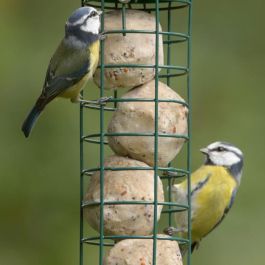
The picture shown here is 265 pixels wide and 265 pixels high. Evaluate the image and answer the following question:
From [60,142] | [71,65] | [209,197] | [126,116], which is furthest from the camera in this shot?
[60,142]

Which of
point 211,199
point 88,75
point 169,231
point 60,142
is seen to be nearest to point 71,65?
point 88,75

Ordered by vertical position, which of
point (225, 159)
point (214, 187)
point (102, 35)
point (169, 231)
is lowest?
point (169, 231)

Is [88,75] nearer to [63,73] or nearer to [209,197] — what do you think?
[63,73]

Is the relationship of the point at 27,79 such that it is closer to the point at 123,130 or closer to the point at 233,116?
the point at 233,116

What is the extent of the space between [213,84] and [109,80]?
332 cm

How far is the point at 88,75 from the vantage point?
8.59 m

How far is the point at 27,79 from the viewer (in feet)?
36.2

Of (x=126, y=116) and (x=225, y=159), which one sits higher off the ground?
(x=126, y=116)

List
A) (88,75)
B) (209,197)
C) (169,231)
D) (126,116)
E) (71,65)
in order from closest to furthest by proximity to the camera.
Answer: (126,116) < (88,75) < (71,65) < (169,231) < (209,197)

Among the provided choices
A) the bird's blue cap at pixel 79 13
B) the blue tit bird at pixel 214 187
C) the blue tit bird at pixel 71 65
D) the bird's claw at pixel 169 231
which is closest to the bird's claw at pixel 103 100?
the blue tit bird at pixel 71 65

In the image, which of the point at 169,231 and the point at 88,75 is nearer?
the point at 88,75

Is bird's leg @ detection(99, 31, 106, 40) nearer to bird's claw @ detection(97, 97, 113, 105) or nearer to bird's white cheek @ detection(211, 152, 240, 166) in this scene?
bird's claw @ detection(97, 97, 113, 105)

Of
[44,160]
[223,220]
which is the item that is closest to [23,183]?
[44,160]

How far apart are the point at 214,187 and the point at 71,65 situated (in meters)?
1.61
